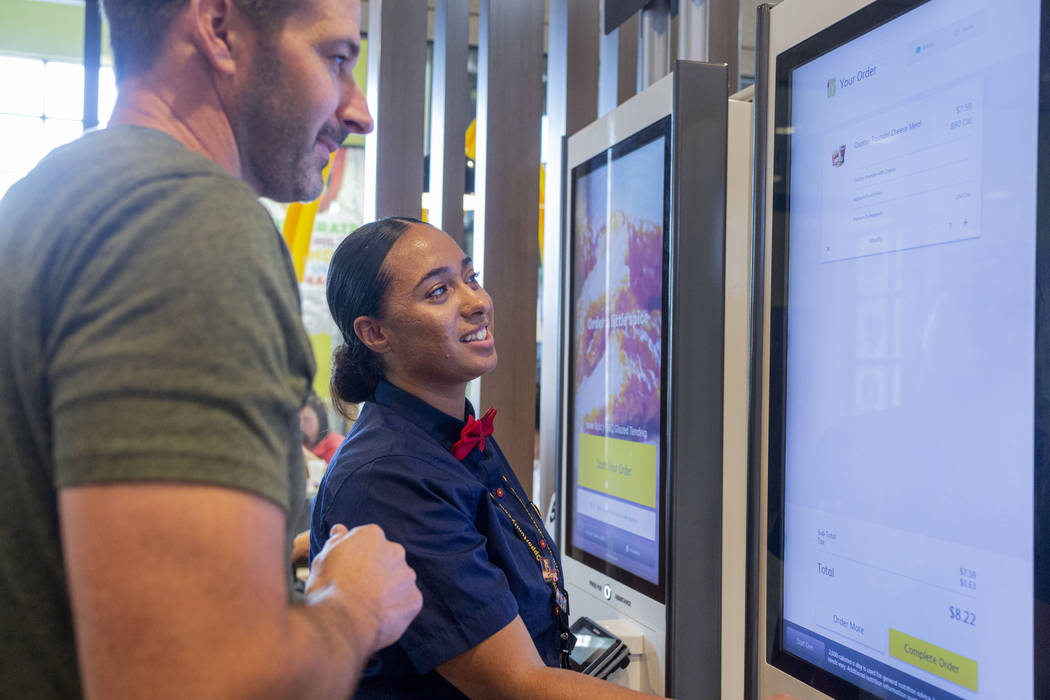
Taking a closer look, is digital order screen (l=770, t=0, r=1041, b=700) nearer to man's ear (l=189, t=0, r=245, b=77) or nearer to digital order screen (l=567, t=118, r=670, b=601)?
digital order screen (l=567, t=118, r=670, b=601)

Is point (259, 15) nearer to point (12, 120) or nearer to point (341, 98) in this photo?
point (341, 98)

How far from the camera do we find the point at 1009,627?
3.51ft

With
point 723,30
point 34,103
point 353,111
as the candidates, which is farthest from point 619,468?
point 34,103

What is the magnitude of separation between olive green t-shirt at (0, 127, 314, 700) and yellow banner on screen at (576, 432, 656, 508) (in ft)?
4.36

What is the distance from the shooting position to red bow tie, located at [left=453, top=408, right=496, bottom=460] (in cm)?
179

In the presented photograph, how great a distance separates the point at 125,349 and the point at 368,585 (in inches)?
12.0

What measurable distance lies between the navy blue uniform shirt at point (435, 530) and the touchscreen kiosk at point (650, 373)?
0.82 feet

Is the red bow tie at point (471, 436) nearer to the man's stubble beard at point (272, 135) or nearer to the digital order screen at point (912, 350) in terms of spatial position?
the digital order screen at point (912, 350)

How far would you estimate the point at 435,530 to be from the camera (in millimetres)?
1508

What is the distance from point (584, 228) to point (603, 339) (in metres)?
0.29

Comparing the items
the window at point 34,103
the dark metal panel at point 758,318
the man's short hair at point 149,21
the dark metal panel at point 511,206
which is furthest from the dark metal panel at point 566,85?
the window at point 34,103

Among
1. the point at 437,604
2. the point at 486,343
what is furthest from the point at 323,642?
the point at 486,343

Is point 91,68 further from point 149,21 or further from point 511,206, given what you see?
point 149,21

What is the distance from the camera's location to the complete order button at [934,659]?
114 cm
